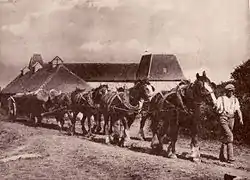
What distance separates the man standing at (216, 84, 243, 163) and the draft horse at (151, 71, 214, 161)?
0.08 metres

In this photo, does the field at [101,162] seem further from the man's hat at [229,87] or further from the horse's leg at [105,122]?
the man's hat at [229,87]

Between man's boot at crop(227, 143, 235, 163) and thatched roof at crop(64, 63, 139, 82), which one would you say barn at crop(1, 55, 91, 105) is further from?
man's boot at crop(227, 143, 235, 163)

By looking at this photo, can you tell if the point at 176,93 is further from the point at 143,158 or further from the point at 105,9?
the point at 105,9

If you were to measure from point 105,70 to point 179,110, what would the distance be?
0.45 metres

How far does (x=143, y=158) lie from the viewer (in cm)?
286

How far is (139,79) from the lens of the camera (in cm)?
303

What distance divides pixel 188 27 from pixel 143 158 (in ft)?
2.30

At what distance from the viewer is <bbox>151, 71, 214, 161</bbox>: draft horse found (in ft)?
9.16

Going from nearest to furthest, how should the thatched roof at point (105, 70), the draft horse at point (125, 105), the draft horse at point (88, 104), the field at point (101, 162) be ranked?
1. the field at point (101, 162)
2. the thatched roof at point (105, 70)
3. the draft horse at point (125, 105)
4. the draft horse at point (88, 104)

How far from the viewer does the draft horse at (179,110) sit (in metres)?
2.79

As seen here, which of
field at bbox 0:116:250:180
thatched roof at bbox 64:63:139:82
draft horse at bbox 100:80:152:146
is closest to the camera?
field at bbox 0:116:250:180

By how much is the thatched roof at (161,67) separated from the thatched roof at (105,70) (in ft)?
0.17

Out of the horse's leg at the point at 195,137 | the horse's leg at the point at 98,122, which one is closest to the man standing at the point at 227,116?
the horse's leg at the point at 195,137

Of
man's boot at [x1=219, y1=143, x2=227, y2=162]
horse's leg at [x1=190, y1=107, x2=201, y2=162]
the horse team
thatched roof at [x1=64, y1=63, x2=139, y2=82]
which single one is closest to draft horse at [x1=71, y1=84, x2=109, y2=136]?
the horse team
